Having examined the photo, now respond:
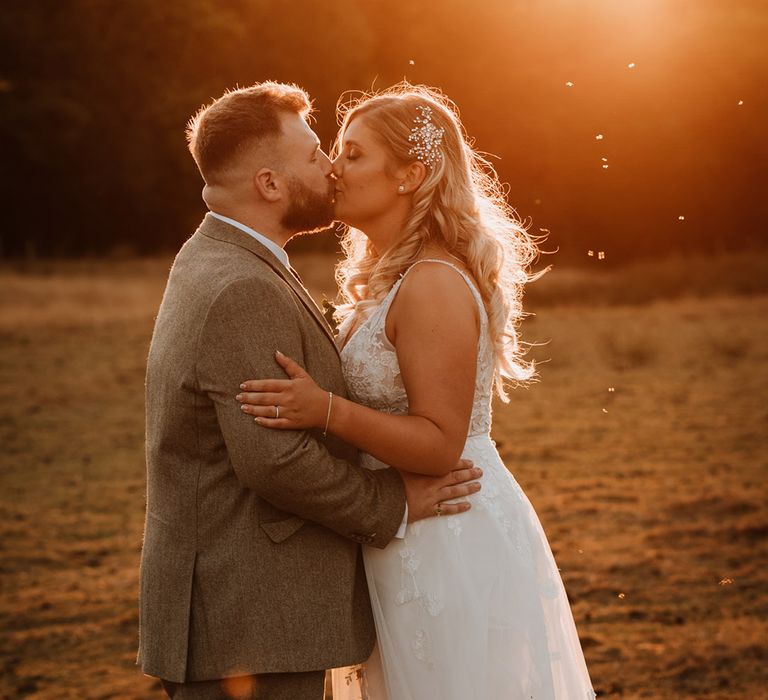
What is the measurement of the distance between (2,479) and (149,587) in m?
7.57

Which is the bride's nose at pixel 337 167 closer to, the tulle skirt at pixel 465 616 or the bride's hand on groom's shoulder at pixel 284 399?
the bride's hand on groom's shoulder at pixel 284 399

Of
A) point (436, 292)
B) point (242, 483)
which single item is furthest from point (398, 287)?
point (242, 483)

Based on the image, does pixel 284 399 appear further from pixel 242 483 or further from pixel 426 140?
Answer: pixel 426 140

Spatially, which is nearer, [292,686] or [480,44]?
[292,686]

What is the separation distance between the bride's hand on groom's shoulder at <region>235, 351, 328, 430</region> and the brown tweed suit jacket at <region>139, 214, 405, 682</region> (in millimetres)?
27

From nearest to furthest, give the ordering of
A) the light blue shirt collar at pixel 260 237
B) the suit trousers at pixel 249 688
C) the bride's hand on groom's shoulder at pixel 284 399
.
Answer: the bride's hand on groom's shoulder at pixel 284 399 < the suit trousers at pixel 249 688 < the light blue shirt collar at pixel 260 237

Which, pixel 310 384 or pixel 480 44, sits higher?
pixel 480 44

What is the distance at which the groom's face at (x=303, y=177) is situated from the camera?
3252mm

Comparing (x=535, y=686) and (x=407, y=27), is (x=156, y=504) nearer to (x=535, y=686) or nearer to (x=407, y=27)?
(x=535, y=686)

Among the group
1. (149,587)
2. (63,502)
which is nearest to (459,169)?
(149,587)

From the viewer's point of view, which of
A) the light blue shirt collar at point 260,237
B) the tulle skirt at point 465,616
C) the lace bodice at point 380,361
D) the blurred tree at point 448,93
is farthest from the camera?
the blurred tree at point 448,93

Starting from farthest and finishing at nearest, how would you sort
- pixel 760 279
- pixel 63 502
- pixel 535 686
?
pixel 760 279, pixel 63 502, pixel 535 686

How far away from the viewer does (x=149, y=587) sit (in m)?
3.09

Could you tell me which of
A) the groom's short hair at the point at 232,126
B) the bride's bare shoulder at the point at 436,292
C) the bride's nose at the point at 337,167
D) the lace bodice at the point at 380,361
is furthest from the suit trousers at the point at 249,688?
the bride's nose at the point at 337,167
